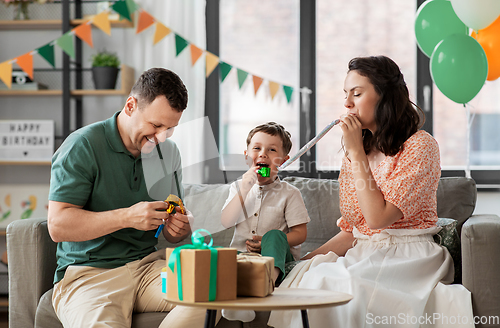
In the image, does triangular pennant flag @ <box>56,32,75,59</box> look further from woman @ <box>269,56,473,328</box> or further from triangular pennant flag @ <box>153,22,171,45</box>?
woman @ <box>269,56,473,328</box>

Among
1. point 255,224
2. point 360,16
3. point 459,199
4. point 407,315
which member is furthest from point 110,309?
point 360,16

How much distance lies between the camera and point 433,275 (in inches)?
54.9

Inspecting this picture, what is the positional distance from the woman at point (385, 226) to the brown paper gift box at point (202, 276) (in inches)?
15.7

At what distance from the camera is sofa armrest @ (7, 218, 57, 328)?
1555 millimetres

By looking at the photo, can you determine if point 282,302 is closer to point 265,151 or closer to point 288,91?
point 265,151

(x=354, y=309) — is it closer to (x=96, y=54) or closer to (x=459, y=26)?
(x=459, y=26)

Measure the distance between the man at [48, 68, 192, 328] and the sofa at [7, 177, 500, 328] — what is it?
10 centimetres

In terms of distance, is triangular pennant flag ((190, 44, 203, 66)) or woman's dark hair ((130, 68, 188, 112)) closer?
woman's dark hair ((130, 68, 188, 112))

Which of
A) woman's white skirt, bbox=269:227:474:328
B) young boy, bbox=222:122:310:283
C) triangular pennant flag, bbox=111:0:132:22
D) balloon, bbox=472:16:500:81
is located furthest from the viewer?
triangular pennant flag, bbox=111:0:132:22

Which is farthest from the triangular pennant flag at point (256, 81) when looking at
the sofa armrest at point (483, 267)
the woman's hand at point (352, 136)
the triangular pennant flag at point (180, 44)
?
the sofa armrest at point (483, 267)

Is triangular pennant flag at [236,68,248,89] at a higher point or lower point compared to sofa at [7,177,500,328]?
higher

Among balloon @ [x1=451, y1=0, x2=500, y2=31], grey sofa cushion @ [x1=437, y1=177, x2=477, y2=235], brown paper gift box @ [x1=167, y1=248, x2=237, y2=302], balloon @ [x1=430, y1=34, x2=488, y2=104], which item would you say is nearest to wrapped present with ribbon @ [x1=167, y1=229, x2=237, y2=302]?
brown paper gift box @ [x1=167, y1=248, x2=237, y2=302]

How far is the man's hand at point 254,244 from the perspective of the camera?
1.57 meters

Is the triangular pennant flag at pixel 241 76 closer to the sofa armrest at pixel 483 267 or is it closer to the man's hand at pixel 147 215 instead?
the man's hand at pixel 147 215
